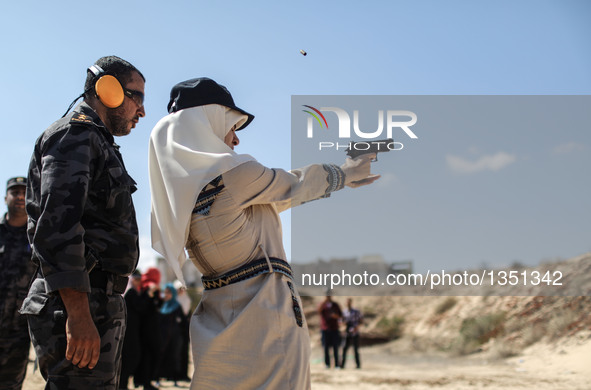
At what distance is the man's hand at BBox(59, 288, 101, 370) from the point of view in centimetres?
228

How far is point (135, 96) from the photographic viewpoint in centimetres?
286

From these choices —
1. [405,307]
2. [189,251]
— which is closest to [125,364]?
[189,251]

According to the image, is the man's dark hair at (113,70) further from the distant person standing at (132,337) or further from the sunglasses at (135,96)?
the distant person standing at (132,337)

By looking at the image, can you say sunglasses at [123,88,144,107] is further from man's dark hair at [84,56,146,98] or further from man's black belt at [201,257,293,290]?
man's black belt at [201,257,293,290]

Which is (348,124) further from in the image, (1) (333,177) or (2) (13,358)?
(2) (13,358)

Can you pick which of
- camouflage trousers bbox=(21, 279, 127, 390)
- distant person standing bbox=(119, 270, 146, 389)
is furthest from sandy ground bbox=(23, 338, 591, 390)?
camouflage trousers bbox=(21, 279, 127, 390)

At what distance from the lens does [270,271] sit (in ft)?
8.78

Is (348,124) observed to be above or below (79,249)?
above

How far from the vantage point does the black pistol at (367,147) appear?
3184 millimetres

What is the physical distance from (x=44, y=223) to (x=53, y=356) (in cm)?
54

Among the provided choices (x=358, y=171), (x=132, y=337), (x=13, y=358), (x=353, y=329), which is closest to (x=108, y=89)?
(x=358, y=171)

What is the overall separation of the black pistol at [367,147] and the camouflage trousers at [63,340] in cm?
148

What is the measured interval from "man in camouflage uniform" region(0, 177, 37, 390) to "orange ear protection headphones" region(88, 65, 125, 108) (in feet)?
7.80

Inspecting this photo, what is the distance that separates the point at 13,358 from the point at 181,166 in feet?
8.54
